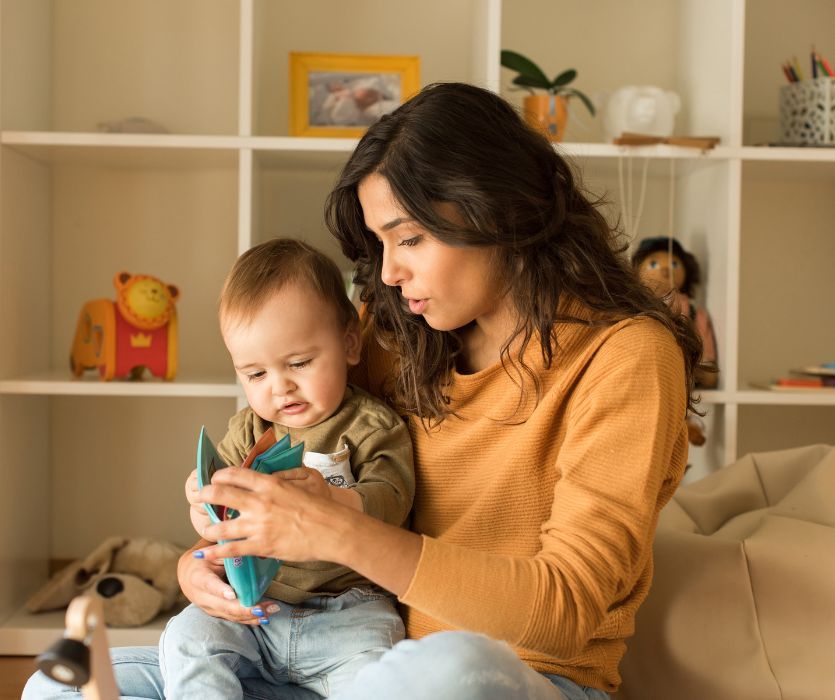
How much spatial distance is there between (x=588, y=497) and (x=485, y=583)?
151 millimetres

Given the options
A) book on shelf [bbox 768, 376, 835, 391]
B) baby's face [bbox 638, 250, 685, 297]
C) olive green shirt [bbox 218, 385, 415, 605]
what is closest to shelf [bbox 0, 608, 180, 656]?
olive green shirt [bbox 218, 385, 415, 605]

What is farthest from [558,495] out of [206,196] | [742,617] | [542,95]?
[206,196]

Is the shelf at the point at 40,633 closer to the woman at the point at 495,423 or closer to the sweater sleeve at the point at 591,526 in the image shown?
the woman at the point at 495,423

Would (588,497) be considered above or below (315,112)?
below

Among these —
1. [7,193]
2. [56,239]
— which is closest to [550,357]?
[7,193]

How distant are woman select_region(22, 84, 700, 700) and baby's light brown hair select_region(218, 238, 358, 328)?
6cm

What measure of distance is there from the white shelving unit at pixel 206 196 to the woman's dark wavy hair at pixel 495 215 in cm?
98

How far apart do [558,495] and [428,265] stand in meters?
0.31

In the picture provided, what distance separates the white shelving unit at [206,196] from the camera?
2.29 metres

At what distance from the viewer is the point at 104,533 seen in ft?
8.05

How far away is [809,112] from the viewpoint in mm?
2102

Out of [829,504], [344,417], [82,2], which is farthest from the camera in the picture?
[82,2]

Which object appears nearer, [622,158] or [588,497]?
[588,497]

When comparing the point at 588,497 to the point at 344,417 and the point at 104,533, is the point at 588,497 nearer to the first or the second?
the point at 344,417
